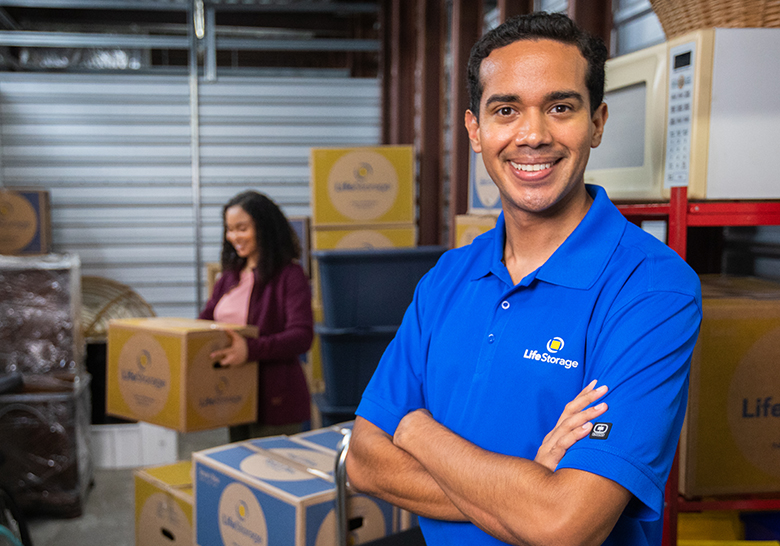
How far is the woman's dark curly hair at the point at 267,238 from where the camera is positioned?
2.70 m

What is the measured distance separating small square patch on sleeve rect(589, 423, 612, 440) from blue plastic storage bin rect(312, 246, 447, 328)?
6.07 ft

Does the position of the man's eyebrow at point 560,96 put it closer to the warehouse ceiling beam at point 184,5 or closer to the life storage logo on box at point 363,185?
the life storage logo on box at point 363,185

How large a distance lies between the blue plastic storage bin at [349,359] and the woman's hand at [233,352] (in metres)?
0.49

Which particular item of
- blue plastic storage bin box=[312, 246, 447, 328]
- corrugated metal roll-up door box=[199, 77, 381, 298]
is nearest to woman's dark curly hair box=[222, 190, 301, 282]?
blue plastic storage bin box=[312, 246, 447, 328]

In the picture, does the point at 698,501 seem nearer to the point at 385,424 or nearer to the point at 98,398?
the point at 385,424

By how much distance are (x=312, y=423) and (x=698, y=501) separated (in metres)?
3.04

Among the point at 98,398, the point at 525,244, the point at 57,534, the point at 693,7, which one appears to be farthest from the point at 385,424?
the point at 98,398

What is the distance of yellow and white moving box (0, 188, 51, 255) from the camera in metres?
4.68

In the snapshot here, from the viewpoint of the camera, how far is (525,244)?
4.05ft

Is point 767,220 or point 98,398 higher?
point 767,220

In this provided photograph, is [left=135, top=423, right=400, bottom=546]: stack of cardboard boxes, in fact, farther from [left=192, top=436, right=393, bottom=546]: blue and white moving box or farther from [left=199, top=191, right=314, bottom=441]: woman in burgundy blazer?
[left=199, top=191, right=314, bottom=441]: woman in burgundy blazer

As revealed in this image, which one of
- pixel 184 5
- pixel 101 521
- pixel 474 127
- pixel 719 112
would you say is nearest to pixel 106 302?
pixel 101 521

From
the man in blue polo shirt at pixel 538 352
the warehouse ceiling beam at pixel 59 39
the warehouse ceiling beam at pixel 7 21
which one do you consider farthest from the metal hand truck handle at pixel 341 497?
the warehouse ceiling beam at pixel 7 21

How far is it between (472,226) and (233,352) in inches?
38.7
